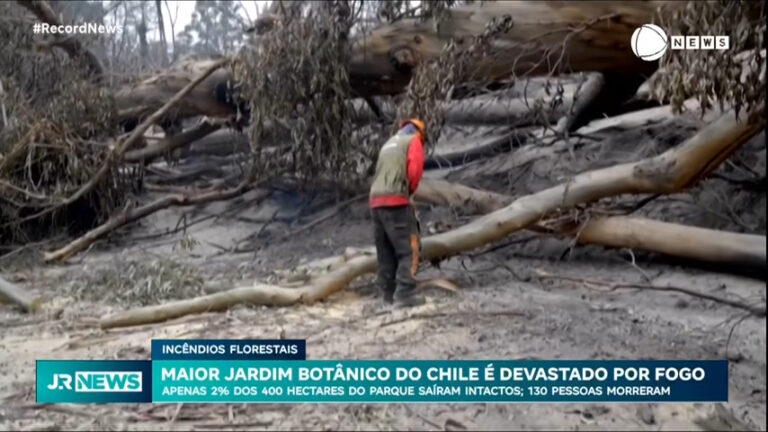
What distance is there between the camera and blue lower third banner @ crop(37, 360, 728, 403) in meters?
2.66

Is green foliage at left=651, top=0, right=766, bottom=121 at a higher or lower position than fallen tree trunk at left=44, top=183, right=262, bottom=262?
higher

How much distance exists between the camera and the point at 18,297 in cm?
326

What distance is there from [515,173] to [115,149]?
2002 millimetres

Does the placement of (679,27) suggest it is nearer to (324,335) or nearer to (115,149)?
(324,335)

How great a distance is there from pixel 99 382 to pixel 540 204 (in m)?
2.00

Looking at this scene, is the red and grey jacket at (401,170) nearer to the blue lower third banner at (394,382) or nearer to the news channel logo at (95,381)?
the blue lower third banner at (394,382)

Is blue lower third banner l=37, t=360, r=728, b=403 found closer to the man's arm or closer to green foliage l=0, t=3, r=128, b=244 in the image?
the man's arm

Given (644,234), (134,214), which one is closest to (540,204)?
(644,234)

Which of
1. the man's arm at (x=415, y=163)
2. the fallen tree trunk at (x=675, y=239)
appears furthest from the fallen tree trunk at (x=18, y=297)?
the fallen tree trunk at (x=675, y=239)

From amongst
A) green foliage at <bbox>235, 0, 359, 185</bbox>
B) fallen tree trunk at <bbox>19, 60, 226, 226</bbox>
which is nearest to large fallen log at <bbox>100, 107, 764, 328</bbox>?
green foliage at <bbox>235, 0, 359, 185</bbox>

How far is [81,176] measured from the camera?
4.30m

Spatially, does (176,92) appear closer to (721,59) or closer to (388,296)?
(388,296)

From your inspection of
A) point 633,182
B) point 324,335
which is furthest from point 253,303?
point 633,182

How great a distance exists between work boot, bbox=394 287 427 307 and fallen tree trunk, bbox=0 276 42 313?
135 cm
